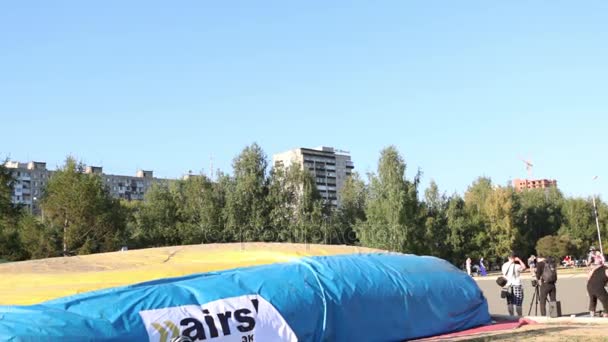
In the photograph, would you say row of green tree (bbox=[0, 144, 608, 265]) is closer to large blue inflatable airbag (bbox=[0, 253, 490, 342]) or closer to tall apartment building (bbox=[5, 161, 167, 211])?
large blue inflatable airbag (bbox=[0, 253, 490, 342])

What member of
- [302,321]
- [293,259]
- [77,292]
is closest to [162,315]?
[77,292]

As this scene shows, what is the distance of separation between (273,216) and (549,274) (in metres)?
39.1

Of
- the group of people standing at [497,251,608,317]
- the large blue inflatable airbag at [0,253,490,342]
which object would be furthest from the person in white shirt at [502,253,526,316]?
the large blue inflatable airbag at [0,253,490,342]

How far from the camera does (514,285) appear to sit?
15250 mm

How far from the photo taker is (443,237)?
205 ft

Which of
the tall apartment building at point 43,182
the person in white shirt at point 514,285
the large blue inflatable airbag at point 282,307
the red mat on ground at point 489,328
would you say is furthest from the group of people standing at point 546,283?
the tall apartment building at point 43,182

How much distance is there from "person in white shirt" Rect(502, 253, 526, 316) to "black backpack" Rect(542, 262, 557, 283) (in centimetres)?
58

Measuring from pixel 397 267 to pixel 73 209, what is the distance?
27.8 meters

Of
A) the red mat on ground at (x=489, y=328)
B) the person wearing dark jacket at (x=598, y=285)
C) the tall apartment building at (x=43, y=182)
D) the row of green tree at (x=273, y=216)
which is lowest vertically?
the red mat on ground at (x=489, y=328)

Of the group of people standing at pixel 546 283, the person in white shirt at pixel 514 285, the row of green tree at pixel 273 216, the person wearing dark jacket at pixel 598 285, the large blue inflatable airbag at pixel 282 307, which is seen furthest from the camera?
the row of green tree at pixel 273 216

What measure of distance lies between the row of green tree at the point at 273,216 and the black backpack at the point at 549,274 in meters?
26.9

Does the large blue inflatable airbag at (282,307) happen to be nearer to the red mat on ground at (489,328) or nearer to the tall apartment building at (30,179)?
the red mat on ground at (489,328)

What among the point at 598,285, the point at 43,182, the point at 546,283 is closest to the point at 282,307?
the point at 546,283

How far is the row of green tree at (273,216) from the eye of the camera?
36.3 m
